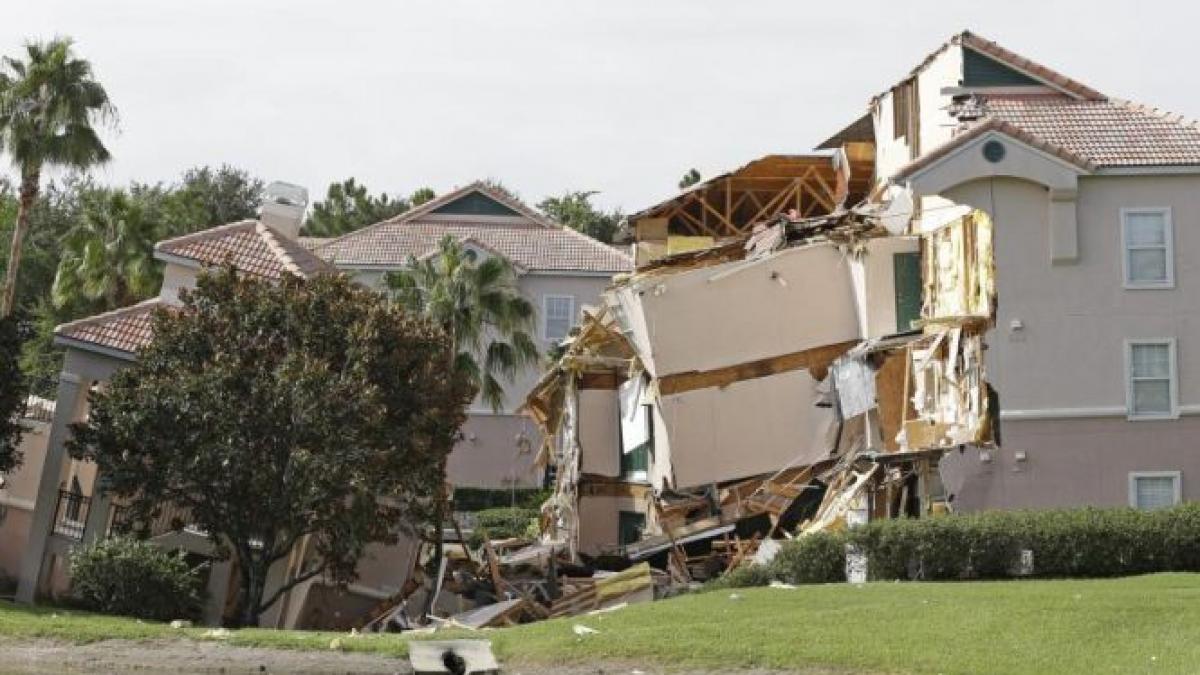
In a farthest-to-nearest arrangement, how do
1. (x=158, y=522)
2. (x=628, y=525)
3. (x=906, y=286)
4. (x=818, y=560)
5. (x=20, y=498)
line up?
(x=628, y=525)
(x=20, y=498)
(x=906, y=286)
(x=158, y=522)
(x=818, y=560)

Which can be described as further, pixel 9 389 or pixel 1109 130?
pixel 1109 130

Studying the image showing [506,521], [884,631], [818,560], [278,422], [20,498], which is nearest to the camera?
[884,631]

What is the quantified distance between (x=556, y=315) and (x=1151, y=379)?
31884mm

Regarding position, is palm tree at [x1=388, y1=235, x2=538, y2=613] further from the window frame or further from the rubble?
the window frame

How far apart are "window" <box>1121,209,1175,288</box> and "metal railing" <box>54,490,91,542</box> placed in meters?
19.8

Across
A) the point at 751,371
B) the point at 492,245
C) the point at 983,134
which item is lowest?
the point at 751,371

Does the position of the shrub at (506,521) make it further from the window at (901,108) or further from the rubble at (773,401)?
the window at (901,108)

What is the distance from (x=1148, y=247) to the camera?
32.5 m

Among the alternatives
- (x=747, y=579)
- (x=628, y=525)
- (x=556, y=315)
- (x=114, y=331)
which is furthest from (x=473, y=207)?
(x=747, y=579)

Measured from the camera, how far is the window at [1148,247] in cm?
3241

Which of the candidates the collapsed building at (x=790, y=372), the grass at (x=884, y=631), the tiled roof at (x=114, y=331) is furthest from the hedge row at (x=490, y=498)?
the grass at (x=884, y=631)

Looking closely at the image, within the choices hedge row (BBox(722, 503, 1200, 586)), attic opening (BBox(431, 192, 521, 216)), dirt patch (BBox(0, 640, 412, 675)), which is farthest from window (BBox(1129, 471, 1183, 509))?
attic opening (BBox(431, 192, 521, 216))

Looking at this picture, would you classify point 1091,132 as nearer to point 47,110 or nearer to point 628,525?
point 628,525

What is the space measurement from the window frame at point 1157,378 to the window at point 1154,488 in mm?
1049
